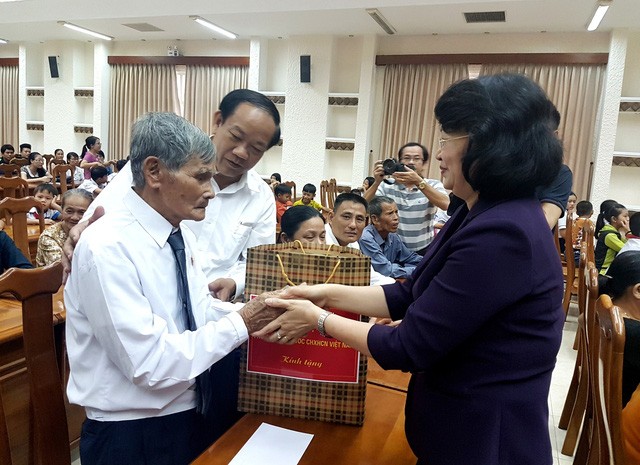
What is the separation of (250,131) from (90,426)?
0.94 m

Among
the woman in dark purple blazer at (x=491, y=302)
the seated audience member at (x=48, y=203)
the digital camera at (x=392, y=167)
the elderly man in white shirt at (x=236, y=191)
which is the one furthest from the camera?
the seated audience member at (x=48, y=203)

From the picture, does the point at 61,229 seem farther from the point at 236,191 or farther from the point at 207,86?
the point at 207,86

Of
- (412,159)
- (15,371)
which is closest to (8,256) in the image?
(15,371)

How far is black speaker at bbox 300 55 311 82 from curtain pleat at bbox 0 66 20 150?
6750mm

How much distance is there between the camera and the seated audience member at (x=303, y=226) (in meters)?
2.38

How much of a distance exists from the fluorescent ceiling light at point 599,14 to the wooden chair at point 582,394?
466cm

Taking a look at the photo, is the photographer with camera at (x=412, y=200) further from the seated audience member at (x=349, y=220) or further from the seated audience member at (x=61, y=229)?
the seated audience member at (x=61, y=229)

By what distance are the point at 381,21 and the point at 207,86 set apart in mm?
3576

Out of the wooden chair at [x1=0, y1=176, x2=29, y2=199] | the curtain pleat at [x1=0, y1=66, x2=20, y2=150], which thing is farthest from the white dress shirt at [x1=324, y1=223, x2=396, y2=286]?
the curtain pleat at [x1=0, y1=66, x2=20, y2=150]

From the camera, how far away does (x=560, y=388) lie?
3178 mm

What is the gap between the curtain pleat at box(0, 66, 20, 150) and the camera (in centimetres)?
1089

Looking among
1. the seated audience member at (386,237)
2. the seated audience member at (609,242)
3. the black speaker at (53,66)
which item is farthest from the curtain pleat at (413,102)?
the black speaker at (53,66)

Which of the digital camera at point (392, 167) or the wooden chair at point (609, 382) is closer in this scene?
the wooden chair at point (609, 382)

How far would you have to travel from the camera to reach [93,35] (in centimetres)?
917
